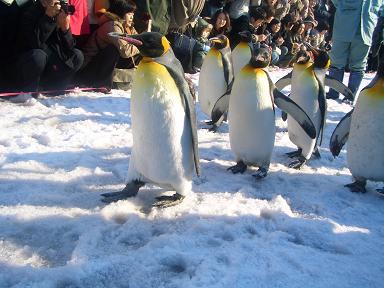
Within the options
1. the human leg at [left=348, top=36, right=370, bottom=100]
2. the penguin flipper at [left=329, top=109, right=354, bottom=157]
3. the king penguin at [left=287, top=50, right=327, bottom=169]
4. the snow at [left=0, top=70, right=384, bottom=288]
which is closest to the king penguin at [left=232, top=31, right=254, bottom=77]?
the king penguin at [left=287, top=50, right=327, bottom=169]

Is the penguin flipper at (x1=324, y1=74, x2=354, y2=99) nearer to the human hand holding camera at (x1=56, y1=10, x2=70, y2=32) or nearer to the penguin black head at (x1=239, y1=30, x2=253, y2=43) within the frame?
the penguin black head at (x1=239, y1=30, x2=253, y2=43)

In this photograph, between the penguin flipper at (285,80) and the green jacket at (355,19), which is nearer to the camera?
the penguin flipper at (285,80)

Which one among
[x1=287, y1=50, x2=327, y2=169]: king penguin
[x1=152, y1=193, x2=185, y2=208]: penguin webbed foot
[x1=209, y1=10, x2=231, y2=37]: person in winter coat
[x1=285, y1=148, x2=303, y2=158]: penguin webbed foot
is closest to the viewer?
[x1=152, y1=193, x2=185, y2=208]: penguin webbed foot

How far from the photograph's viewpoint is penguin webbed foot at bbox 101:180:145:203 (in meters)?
2.39

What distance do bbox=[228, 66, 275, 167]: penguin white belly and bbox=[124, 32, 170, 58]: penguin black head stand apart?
0.89m

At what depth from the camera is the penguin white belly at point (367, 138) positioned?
2824 millimetres

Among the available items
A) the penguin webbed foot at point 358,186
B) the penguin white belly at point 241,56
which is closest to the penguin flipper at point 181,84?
the penguin webbed foot at point 358,186

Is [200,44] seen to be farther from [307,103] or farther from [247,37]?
[307,103]

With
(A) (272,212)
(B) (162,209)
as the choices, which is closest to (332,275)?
(A) (272,212)

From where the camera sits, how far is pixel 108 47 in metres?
4.80

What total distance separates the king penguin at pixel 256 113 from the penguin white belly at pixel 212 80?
1.16m

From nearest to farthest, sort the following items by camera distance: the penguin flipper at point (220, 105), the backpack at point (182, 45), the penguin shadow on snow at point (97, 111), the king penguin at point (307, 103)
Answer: the penguin flipper at point (220, 105), the king penguin at point (307, 103), the penguin shadow on snow at point (97, 111), the backpack at point (182, 45)

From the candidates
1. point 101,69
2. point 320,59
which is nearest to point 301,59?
point 320,59

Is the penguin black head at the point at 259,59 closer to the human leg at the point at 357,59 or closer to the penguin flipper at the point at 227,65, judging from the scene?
the penguin flipper at the point at 227,65
